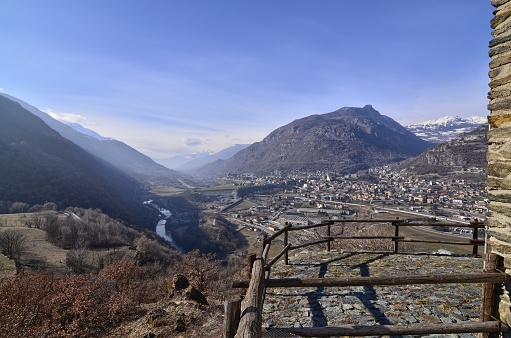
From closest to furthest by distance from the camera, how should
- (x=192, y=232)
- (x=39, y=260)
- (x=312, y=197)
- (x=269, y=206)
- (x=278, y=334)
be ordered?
(x=278, y=334), (x=39, y=260), (x=192, y=232), (x=269, y=206), (x=312, y=197)

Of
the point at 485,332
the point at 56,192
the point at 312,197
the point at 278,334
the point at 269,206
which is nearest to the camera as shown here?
the point at 485,332

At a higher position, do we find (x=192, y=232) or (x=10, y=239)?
(x=10, y=239)

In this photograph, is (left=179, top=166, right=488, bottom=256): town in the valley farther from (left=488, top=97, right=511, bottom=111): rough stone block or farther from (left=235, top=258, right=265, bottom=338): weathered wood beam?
(left=235, top=258, right=265, bottom=338): weathered wood beam

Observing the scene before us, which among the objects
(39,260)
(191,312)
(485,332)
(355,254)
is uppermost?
(485,332)

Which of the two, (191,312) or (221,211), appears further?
(221,211)

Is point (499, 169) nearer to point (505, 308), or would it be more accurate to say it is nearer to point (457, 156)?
point (505, 308)

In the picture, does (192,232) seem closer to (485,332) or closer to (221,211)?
(221,211)

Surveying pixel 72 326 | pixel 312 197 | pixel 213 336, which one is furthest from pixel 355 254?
pixel 312 197

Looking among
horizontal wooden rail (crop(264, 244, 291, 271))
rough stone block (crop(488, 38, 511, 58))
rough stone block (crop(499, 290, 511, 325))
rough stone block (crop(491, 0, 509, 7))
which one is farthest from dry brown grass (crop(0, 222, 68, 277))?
rough stone block (crop(491, 0, 509, 7))
